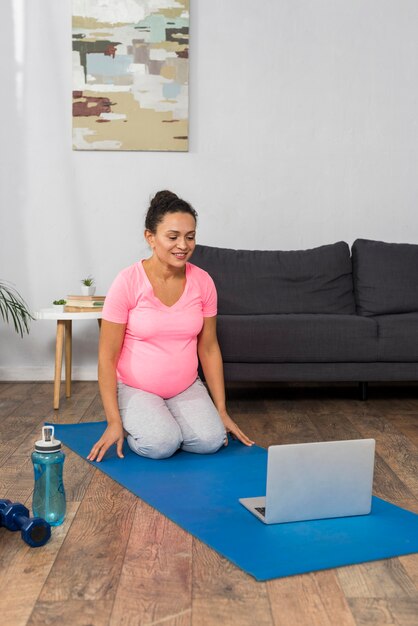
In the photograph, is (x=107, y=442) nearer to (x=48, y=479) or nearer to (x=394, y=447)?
(x=48, y=479)

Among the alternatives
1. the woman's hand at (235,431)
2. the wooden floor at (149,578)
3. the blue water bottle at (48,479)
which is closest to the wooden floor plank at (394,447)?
the wooden floor at (149,578)

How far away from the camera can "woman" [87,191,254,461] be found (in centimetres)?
263

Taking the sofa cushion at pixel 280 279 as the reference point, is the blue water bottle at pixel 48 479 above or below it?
below

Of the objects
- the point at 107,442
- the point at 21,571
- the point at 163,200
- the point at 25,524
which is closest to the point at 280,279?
the point at 163,200

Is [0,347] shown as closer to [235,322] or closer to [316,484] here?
[235,322]

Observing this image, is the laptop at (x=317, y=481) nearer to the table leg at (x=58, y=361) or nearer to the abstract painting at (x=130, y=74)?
the table leg at (x=58, y=361)

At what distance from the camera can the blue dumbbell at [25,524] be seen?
1804mm

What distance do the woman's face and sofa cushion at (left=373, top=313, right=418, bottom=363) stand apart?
1496 millimetres

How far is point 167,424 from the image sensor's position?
2652mm

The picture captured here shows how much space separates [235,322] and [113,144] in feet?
4.93

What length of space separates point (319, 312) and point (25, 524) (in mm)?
2615

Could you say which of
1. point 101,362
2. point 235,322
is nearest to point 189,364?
point 101,362

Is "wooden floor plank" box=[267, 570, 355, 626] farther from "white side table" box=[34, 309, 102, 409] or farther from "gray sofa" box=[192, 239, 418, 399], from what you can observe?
"white side table" box=[34, 309, 102, 409]

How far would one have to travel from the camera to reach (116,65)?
4445 millimetres
